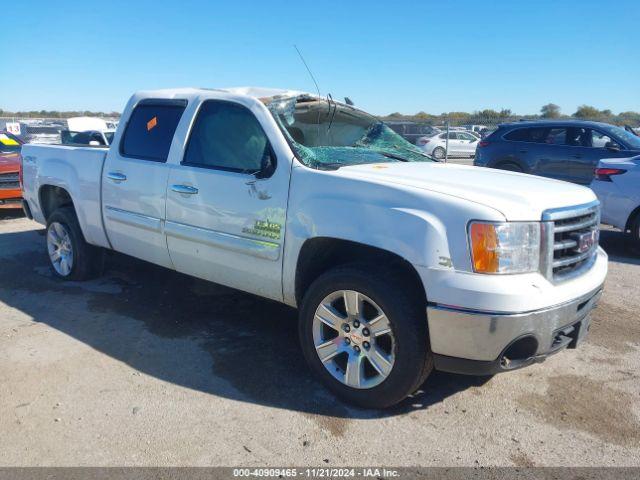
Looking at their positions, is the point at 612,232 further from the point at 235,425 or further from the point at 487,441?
the point at 235,425

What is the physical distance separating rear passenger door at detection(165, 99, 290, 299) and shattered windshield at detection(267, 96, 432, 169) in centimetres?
23

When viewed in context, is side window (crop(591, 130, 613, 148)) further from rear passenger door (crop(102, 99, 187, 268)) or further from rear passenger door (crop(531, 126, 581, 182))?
rear passenger door (crop(102, 99, 187, 268))

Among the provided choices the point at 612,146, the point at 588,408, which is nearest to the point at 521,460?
the point at 588,408

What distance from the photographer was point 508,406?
343 cm

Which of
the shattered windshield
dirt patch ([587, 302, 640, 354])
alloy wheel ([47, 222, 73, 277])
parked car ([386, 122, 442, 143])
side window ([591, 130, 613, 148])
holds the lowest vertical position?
dirt patch ([587, 302, 640, 354])

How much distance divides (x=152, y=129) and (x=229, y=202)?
132 centimetres

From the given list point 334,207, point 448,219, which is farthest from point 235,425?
point 448,219

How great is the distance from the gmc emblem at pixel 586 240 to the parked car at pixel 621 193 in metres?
4.17

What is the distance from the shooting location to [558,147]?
34.8 ft

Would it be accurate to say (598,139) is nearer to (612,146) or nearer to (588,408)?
(612,146)

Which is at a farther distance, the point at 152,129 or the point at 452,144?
the point at 452,144

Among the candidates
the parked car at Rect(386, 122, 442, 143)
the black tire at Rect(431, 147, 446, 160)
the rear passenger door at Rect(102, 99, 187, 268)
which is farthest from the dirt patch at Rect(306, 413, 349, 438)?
the black tire at Rect(431, 147, 446, 160)

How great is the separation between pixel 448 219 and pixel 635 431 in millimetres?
1657

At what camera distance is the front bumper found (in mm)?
2877
